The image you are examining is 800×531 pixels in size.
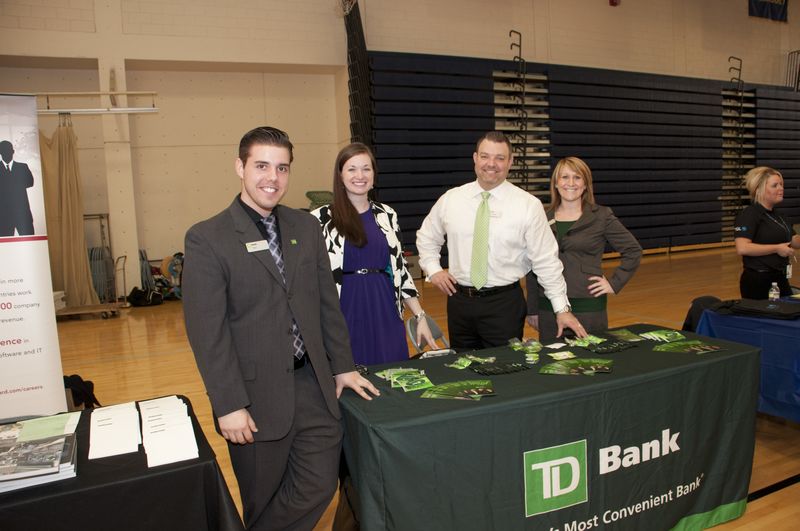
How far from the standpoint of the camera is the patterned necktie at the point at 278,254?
1.75 metres

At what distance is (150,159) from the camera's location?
8906 millimetres

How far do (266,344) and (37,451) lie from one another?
24.2 inches

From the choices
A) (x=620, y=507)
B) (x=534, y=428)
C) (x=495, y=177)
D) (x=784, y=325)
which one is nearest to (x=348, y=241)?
(x=495, y=177)

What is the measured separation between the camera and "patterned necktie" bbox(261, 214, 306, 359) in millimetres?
1755

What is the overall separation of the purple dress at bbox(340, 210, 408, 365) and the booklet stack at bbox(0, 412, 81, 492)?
43.5 inches

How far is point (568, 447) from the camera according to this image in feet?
5.94

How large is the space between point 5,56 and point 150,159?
2.19 m

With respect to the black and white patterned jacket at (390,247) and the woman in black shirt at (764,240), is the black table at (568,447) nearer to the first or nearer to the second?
the black and white patterned jacket at (390,247)

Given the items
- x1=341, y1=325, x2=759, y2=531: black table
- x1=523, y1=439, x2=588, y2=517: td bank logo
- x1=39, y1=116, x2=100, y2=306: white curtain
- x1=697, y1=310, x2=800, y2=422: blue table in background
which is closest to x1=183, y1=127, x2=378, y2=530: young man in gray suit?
x1=341, y1=325, x2=759, y2=531: black table

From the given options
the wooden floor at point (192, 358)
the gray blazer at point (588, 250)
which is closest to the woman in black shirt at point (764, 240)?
the wooden floor at point (192, 358)

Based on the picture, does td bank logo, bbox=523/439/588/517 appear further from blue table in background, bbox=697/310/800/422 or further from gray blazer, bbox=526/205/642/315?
blue table in background, bbox=697/310/800/422

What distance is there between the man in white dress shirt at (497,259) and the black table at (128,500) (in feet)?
5.03

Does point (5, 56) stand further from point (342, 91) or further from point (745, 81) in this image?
point (745, 81)

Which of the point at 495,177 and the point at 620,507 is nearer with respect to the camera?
the point at 620,507
